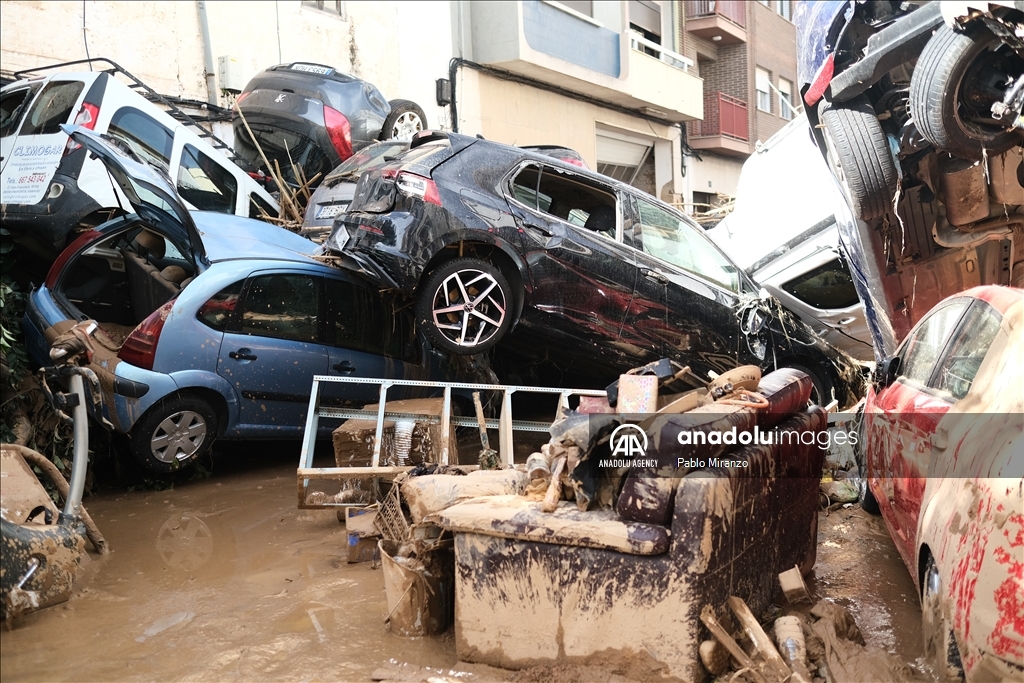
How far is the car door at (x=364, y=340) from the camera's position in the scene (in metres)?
6.59

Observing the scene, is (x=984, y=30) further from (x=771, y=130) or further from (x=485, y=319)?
(x=771, y=130)

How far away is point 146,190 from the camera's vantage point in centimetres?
559

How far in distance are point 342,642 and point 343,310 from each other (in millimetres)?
3437

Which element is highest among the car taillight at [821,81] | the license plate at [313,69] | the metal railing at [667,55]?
the metal railing at [667,55]

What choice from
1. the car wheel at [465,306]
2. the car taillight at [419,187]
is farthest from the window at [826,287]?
the car taillight at [419,187]

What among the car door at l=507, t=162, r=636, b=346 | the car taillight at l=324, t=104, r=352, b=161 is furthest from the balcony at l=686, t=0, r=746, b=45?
the car door at l=507, t=162, r=636, b=346

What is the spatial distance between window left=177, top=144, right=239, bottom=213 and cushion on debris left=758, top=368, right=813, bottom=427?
5918 millimetres

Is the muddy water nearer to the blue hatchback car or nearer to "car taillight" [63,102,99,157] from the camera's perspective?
the blue hatchback car

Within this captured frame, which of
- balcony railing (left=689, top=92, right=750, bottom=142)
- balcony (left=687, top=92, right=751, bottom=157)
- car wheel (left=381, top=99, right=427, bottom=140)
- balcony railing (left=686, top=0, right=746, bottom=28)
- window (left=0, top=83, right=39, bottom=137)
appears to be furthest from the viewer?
balcony railing (left=689, top=92, right=750, bottom=142)

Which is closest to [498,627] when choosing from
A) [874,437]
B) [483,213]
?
[874,437]

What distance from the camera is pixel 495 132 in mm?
14984

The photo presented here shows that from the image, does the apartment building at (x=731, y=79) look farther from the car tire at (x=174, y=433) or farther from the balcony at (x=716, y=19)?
the car tire at (x=174, y=433)

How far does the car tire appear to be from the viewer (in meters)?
5.73

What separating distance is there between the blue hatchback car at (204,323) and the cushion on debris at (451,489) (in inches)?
102
